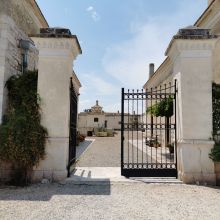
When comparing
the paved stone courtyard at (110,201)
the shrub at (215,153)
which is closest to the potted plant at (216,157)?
the shrub at (215,153)

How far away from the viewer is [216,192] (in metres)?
5.73

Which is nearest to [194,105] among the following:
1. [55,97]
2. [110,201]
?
[110,201]

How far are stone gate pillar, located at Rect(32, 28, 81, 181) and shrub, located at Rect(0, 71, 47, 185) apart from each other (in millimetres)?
200

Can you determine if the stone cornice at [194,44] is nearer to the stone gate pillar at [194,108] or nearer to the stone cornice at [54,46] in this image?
the stone gate pillar at [194,108]

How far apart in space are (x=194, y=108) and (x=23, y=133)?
4.30 m

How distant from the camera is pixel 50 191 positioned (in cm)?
566

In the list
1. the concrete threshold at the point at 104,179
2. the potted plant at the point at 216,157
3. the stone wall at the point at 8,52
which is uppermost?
the stone wall at the point at 8,52

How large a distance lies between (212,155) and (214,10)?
250 inches

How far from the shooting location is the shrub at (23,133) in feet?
20.5

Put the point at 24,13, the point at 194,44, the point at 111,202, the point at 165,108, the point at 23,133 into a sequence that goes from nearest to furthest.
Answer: the point at 111,202 < the point at 23,133 < the point at 194,44 < the point at 24,13 < the point at 165,108

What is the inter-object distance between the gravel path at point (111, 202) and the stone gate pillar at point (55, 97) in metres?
0.62

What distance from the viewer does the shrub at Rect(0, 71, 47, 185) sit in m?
6.26

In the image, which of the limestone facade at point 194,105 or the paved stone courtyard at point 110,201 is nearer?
the paved stone courtyard at point 110,201

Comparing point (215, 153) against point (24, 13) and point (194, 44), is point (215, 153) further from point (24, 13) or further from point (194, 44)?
point (24, 13)
